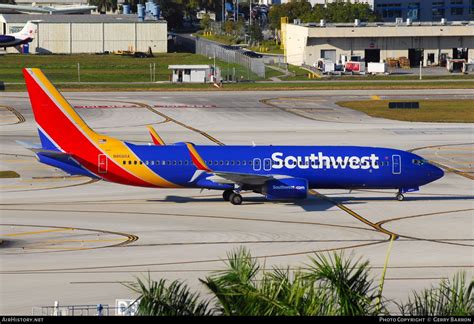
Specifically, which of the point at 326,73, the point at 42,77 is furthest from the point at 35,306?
the point at 326,73

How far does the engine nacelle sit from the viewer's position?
59.9 m

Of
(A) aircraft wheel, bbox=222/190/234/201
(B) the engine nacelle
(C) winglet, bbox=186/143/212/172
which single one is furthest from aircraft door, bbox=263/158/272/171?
(C) winglet, bbox=186/143/212/172

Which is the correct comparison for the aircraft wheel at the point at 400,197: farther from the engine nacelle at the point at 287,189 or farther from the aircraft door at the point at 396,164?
the engine nacelle at the point at 287,189

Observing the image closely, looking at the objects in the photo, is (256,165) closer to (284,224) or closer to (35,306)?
(284,224)

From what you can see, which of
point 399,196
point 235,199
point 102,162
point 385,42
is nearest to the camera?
point 102,162

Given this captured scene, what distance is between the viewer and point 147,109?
115m

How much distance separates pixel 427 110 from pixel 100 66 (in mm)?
77029

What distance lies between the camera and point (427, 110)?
115 meters

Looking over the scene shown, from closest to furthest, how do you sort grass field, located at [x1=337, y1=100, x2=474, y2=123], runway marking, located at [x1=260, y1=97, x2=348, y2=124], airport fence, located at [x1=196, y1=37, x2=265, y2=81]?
1. runway marking, located at [x1=260, y1=97, x2=348, y2=124]
2. grass field, located at [x1=337, y1=100, x2=474, y2=123]
3. airport fence, located at [x1=196, y1=37, x2=265, y2=81]

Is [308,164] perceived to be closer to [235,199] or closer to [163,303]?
[235,199]

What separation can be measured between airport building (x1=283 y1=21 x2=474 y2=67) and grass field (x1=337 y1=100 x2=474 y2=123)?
1930 inches

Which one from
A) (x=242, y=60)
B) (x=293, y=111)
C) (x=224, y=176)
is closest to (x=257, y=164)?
(x=224, y=176)

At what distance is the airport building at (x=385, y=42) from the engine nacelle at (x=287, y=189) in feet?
365

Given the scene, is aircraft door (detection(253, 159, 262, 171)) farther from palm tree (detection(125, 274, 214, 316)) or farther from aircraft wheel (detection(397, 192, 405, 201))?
palm tree (detection(125, 274, 214, 316))
